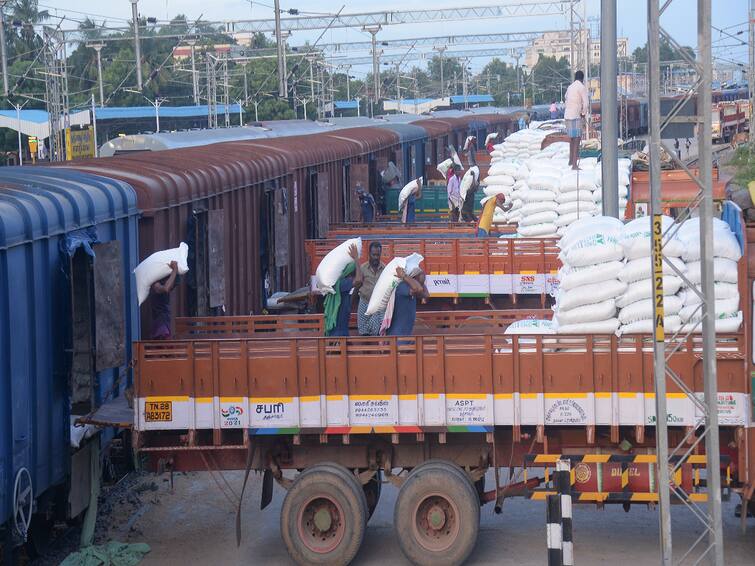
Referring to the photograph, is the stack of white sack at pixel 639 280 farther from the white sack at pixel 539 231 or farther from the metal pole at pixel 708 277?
the white sack at pixel 539 231

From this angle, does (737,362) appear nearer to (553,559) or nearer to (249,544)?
(553,559)

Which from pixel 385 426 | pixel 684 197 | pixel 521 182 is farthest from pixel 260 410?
pixel 521 182

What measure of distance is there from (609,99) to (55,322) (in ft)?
23.6

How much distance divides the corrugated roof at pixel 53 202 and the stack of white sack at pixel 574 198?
24.6ft

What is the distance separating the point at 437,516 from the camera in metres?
8.87

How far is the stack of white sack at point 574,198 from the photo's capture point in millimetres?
16578

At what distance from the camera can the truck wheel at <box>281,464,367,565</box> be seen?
348 inches

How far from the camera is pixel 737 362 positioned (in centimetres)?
848

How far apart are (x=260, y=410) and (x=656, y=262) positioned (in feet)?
11.5

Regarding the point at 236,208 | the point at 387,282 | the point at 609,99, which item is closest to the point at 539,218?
the point at 609,99

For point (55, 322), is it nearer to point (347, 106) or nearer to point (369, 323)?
point (369, 323)

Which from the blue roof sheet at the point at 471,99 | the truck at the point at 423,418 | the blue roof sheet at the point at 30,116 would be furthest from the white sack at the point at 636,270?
the blue roof sheet at the point at 471,99

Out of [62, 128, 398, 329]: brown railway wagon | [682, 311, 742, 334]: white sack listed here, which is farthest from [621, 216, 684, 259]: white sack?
[62, 128, 398, 329]: brown railway wagon

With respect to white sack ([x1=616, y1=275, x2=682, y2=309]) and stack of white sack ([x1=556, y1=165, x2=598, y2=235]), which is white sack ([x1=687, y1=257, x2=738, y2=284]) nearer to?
white sack ([x1=616, y1=275, x2=682, y2=309])
